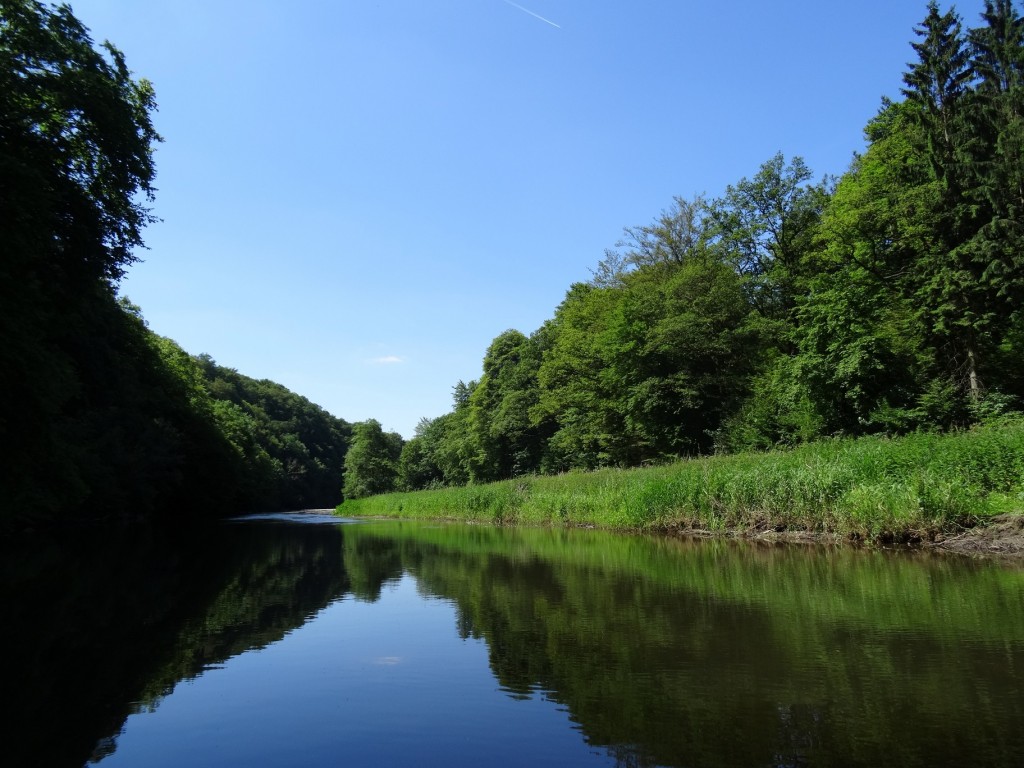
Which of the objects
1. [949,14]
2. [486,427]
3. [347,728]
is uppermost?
[949,14]

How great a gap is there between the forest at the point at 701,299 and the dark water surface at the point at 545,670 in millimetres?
7376

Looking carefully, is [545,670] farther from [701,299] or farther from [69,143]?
[701,299]

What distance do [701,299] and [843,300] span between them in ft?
31.8

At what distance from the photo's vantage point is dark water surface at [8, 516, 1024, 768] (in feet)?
14.6

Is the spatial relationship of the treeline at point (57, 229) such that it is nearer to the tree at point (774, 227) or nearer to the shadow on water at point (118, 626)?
the shadow on water at point (118, 626)

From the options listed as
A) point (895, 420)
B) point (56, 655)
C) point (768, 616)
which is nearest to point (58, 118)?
point (56, 655)

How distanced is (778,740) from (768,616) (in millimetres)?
3937

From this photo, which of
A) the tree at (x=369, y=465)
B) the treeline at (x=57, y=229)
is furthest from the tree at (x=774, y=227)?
the tree at (x=369, y=465)

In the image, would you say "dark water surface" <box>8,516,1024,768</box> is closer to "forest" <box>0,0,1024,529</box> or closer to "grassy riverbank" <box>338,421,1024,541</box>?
"grassy riverbank" <box>338,421,1024,541</box>

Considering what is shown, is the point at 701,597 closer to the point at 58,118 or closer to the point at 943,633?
the point at 943,633

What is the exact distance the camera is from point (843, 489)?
14812 mm

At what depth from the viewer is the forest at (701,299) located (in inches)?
592

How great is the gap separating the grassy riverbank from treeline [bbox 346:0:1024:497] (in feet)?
17.5

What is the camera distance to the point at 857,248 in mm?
27688
